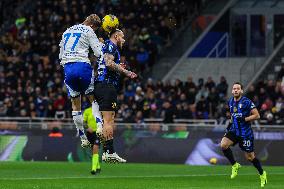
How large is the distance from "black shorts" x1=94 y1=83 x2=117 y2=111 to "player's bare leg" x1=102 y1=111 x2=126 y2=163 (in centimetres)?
12

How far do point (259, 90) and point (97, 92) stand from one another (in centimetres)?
1591

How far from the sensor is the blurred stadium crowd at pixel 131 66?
1348 inches

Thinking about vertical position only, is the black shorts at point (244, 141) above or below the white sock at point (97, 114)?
below

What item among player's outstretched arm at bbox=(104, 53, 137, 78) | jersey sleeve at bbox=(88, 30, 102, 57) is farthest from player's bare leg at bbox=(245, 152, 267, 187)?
jersey sleeve at bbox=(88, 30, 102, 57)

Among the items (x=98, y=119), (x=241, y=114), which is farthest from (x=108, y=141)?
(x=241, y=114)

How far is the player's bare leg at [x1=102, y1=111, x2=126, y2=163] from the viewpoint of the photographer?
18641 mm

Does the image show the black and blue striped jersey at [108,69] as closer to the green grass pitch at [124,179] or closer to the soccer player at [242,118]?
the green grass pitch at [124,179]

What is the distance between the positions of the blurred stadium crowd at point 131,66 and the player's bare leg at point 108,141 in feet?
43.0

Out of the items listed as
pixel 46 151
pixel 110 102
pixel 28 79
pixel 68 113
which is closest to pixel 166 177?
pixel 110 102

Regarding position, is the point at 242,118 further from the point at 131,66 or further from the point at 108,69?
the point at 131,66

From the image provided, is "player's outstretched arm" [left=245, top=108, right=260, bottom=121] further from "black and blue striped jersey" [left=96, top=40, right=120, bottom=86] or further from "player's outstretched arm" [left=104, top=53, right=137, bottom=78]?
"player's outstretched arm" [left=104, top=53, right=137, bottom=78]

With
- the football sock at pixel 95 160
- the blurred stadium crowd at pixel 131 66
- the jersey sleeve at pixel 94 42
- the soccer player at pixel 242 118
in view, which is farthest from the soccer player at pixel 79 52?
the blurred stadium crowd at pixel 131 66

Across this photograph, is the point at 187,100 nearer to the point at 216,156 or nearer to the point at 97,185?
the point at 216,156

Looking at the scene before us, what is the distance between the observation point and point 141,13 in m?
41.1
